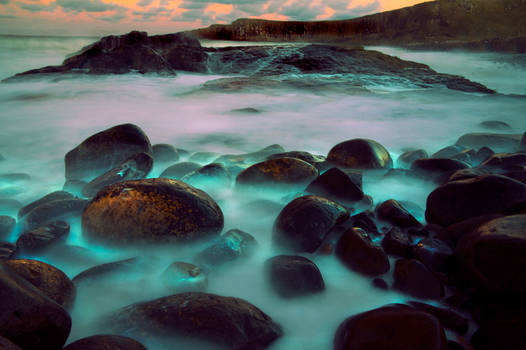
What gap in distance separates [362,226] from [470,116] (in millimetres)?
4348

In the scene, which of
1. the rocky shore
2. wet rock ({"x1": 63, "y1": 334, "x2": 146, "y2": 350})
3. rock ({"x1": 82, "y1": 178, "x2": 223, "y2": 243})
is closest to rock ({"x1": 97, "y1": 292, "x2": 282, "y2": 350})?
the rocky shore

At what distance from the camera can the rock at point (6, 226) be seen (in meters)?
1.74

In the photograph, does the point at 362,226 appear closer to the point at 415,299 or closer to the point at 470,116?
the point at 415,299

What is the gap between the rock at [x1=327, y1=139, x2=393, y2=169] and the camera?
2477 mm

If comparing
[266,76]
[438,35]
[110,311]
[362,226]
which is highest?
[438,35]

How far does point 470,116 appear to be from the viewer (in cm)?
503

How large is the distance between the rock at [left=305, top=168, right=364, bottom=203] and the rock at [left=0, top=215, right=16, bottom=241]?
5.35 feet

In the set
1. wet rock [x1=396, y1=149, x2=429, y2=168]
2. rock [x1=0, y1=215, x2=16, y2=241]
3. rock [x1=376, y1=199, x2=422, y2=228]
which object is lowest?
rock [x1=0, y1=215, x2=16, y2=241]

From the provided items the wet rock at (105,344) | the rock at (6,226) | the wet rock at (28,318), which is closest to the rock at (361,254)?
the wet rock at (105,344)

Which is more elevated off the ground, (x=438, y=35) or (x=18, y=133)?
(x=438, y=35)

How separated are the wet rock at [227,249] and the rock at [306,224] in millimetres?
127

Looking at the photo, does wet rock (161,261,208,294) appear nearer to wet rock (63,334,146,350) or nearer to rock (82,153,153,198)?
wet rock (63,334,146,350)

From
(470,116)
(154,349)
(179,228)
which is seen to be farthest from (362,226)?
(470,116)

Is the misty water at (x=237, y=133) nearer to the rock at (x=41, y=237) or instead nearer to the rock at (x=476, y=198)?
the rock at (x=41, y=237)
